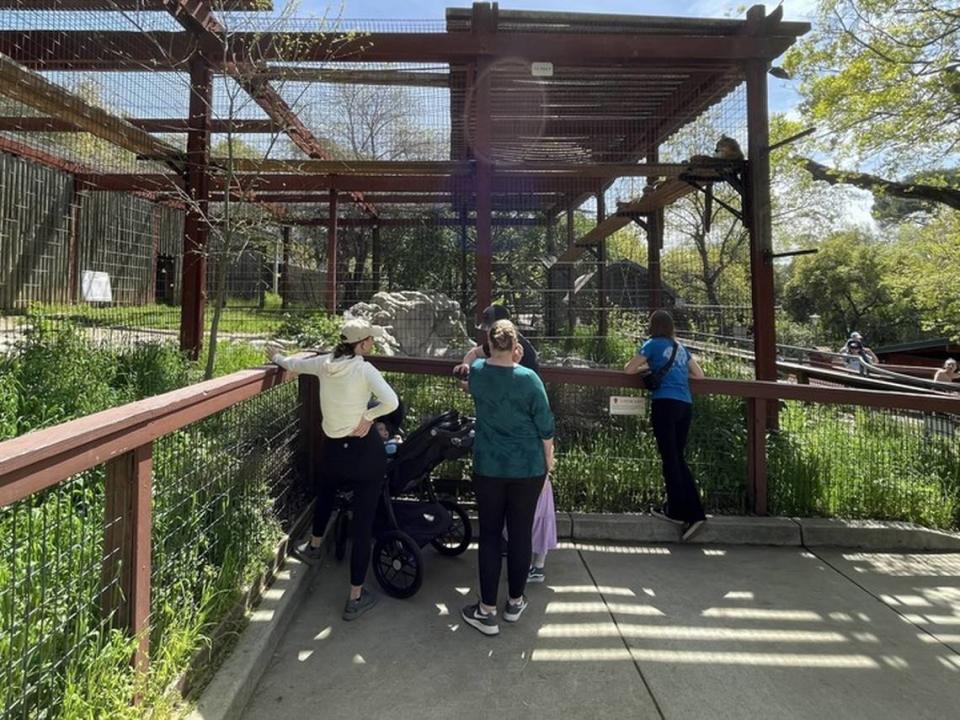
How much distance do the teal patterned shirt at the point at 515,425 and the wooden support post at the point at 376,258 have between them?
931cm

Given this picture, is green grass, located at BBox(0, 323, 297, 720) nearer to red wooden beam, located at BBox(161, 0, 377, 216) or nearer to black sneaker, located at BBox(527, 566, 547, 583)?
black sneaker, located at BBox(527, 566, 547, 583)

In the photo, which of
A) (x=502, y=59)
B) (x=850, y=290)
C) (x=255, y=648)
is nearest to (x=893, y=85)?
(x=502, y=59)

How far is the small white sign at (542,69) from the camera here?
6.52 meters

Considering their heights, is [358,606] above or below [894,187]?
below

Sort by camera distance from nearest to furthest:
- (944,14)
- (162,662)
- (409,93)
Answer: (162,662) → (409,93) → (944,14)

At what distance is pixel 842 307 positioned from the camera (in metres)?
34.1

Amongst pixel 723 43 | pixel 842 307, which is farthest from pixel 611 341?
pixel 842 307

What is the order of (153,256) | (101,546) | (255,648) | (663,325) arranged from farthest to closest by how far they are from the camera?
(153,256) → (663,325) → (255,648) → (101,546)

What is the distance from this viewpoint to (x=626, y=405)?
4734mm

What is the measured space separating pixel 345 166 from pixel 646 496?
5.69m

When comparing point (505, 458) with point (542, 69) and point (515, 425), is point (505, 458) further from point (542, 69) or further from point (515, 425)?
point (542, 69)

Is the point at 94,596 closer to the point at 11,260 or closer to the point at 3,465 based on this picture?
the point at 3,465

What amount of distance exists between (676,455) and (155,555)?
11.2 ft

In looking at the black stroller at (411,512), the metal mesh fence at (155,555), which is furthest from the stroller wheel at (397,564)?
the metal mesh fence at (155,555)
